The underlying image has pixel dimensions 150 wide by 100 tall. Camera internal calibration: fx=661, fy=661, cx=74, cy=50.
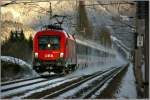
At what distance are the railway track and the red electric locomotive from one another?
45cm

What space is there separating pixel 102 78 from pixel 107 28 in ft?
5.61

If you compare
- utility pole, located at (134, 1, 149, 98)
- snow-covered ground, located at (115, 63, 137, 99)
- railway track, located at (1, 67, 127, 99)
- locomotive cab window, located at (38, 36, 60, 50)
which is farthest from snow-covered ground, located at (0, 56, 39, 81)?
utility pole, located at (134, 1, 149, 98)

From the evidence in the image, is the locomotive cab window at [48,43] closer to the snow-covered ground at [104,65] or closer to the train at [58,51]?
the train at [58,51]

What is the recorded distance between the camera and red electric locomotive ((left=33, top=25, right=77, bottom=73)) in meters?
21.6

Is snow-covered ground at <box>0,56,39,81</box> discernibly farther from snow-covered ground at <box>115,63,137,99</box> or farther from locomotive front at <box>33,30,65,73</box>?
snow-covered ground at <box>115,63,137,99</box>

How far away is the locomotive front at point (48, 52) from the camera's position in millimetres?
21562

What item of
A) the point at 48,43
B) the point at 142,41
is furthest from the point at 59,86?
the point at 142,41

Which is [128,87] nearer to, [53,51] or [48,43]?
[53,51]

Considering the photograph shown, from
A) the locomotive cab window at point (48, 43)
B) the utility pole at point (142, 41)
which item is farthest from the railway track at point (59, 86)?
the utility pole at point (142, 41)

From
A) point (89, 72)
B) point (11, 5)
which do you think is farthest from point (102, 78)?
point (11, 5)

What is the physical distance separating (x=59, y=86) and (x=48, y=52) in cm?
137

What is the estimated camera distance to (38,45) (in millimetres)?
21641

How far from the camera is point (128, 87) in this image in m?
20.5

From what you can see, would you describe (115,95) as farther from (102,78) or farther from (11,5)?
(11,5)
